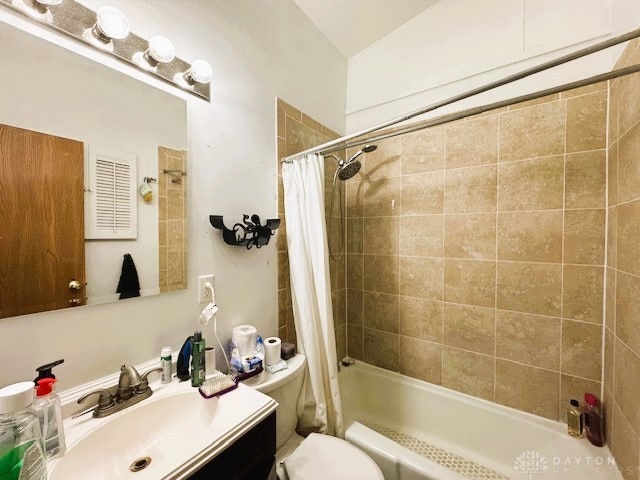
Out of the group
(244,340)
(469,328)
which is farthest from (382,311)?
(244,340)

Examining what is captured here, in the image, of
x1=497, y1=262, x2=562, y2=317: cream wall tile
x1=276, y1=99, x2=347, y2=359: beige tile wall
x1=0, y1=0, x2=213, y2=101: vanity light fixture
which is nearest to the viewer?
x1=0, y1=0, x2=213, y2=101: vanity light fixture

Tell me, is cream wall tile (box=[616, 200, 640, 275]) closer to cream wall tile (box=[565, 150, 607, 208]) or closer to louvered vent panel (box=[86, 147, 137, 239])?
cream wall tile (box=[565, 150, 607, 208])

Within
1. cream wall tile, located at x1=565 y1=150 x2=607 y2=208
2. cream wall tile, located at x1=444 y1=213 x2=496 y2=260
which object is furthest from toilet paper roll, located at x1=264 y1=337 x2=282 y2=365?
cream wall tile, located at x1=565 y1=150 x2=607 y2=208

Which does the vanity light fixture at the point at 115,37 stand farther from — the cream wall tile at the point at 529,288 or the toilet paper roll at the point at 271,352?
the cream wall tile at the point at 529,288

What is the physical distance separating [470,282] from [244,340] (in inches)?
51.3

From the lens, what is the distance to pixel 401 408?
67.8 inches

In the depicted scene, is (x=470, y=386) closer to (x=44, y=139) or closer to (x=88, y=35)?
(x=44, y=139)

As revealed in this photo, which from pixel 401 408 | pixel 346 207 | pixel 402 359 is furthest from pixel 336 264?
pixel 401 408

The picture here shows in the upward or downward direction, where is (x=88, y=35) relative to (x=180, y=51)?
downward

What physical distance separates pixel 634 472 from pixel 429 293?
0.99 metres

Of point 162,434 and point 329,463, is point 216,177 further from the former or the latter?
point 329,463

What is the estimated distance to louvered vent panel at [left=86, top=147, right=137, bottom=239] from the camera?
82 centimetres

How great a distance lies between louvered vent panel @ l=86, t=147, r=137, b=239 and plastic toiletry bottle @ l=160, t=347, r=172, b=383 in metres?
0.43

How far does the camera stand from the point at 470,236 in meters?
1.52
